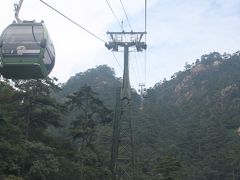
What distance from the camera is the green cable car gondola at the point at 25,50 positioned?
13062mm

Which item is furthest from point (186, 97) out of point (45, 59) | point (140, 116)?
point (45, 59)

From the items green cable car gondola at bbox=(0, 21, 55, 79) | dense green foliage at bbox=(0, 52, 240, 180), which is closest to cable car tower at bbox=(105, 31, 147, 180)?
dense green foliage at bbox=(0, 52, 240, 180)

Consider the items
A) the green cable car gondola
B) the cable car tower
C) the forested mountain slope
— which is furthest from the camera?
the forested mountain slope

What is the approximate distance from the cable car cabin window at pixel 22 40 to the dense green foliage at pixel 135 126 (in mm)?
13857

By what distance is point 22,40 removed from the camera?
13.3 m

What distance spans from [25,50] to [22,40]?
326 mm

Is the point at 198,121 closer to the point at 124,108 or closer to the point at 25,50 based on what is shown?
the point at 124,108

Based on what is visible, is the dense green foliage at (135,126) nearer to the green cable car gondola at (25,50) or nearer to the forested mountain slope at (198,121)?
the forested mountain slope at (198,121)

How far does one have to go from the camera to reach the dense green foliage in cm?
3052

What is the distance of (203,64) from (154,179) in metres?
99.5

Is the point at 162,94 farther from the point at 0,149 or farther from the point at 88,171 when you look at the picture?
the point at 0,149

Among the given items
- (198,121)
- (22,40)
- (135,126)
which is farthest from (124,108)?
(198,121)

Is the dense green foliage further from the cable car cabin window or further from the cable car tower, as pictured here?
the cable car cabin window

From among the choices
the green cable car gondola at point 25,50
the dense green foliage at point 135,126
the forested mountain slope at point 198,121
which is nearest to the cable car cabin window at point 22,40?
the green cable car gondola at point 25,50
